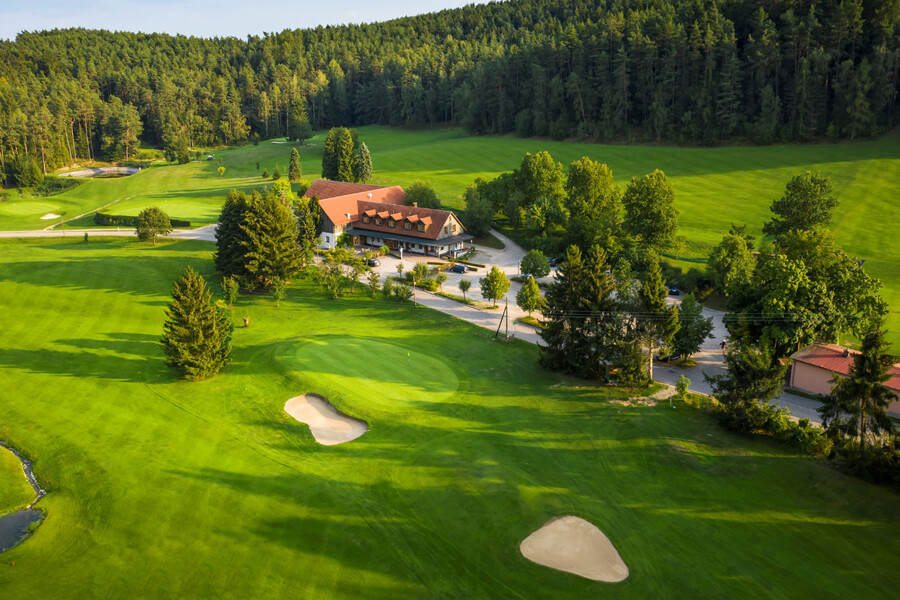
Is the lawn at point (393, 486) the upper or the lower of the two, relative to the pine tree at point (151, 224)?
lower

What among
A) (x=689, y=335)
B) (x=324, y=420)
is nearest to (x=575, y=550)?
(x=324, y=420)

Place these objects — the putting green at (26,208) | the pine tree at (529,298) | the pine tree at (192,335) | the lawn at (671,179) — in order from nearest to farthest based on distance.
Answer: the pine tree at (192,335), the pine tree at (529,298), the lawn at (671,179), the putting green at (26,208)

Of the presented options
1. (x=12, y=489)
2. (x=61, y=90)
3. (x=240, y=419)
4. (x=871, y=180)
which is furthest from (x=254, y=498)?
(x=61, y=90)

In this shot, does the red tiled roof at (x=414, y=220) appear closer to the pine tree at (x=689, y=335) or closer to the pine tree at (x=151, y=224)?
the pine tree at (x=151, y=224)

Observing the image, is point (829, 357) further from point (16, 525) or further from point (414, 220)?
point (414, 220)

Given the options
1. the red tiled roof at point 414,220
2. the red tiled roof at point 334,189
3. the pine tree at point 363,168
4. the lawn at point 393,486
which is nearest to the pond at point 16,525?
the lawn at point 393,486

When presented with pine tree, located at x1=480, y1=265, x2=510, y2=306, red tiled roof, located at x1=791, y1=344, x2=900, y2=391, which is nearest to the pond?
pine tree, located at x1=480, y1=265, x2=510, y2=306

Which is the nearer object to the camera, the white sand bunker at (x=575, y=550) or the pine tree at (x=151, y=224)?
the white sand bunker at (x=575, y=550)
